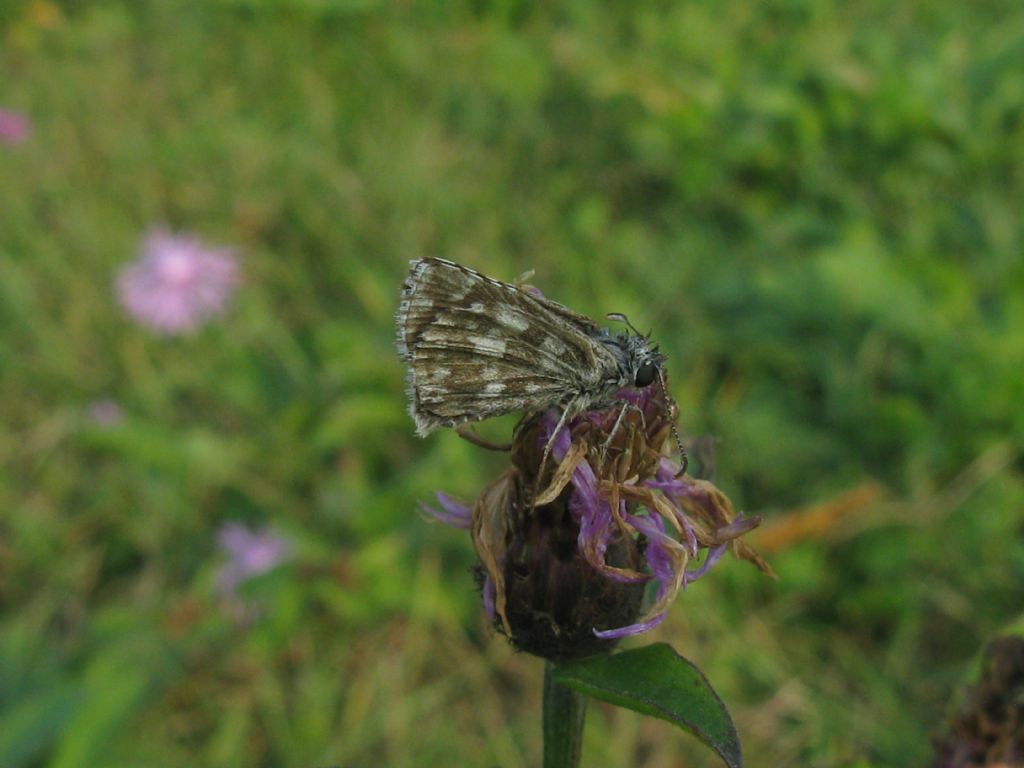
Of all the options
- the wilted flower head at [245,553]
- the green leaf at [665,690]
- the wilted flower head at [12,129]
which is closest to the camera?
the green leaf at [665,690]

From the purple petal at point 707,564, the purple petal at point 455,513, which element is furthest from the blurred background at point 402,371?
the purple petal at point 455,513

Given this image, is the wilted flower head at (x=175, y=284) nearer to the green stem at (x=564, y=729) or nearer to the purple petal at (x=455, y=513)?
the purple petal at (x=455, y=513)

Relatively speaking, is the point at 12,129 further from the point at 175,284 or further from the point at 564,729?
the point at 564,729

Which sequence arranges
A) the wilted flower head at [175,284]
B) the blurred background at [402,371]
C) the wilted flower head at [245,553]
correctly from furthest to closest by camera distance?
the wilted flower head at [175,284], the wilted flower head at [245,553], the blurred background at [402,371]

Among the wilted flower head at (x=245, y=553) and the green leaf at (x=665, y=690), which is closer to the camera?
the green leaf at (x=665, y=690)

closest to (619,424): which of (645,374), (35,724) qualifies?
(645,374)

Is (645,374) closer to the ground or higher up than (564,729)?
higher up

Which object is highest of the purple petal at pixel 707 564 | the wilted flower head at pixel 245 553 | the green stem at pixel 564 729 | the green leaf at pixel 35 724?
the purple petal at pixel 707 564
